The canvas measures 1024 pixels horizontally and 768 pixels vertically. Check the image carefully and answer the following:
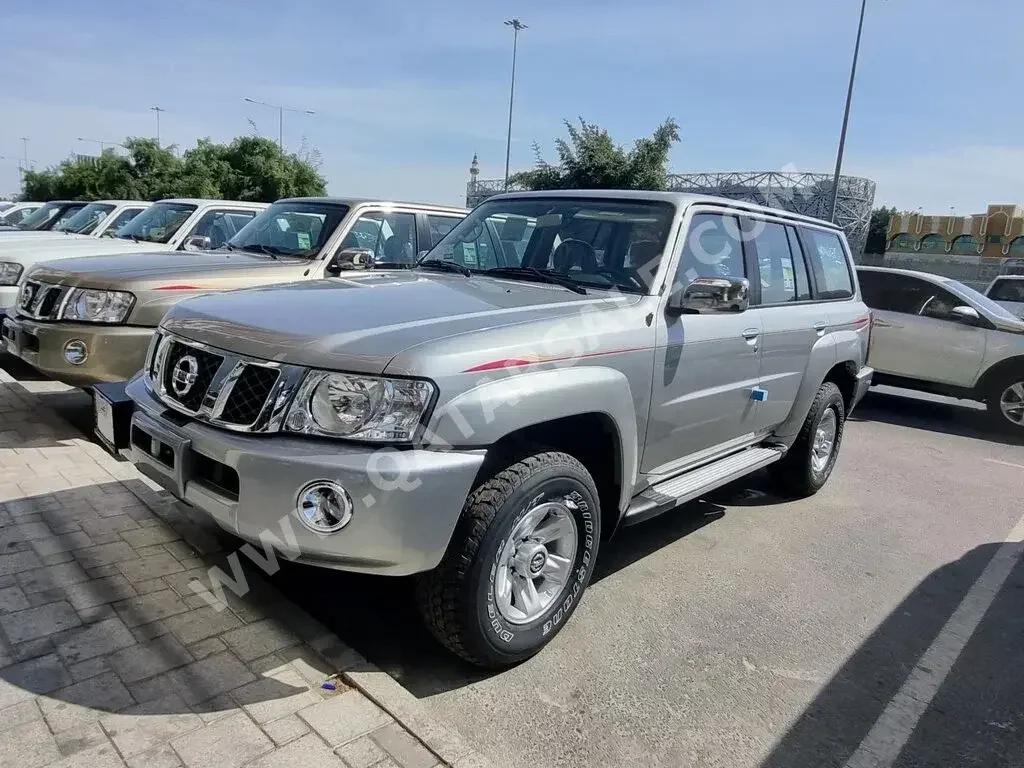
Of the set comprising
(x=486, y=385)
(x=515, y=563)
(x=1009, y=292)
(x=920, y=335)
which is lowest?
(x=515, y=563)

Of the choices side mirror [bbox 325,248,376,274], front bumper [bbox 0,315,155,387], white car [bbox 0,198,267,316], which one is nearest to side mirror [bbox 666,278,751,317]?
side mirror [bbox 325,248,376,274]

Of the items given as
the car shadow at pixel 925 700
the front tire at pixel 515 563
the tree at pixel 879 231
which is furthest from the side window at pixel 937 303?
the tree at pixel 879 231

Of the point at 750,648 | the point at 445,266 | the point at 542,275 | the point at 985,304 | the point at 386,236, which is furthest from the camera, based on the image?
the point at 985,304

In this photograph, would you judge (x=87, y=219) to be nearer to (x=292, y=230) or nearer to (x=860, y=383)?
(x=292, y=230)

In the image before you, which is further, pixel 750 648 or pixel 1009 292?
pixel 1009 292

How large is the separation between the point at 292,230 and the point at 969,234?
61756mm

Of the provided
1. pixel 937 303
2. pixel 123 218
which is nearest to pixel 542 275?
pixel 937 303

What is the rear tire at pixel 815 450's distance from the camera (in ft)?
16.9

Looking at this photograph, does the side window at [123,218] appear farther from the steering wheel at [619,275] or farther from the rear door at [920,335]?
the rear door at [920,335]

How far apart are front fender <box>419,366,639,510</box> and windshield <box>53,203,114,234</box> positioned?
9850 mm

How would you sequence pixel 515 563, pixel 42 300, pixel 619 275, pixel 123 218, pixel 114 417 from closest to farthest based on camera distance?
pixel 515 563, pixel 114 417, pixel 619 275, pixel 42 300, pixel 123 218

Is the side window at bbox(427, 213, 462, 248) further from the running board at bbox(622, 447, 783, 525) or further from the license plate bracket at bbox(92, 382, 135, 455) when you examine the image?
the license plate bracket at bbox(92, 382, 135, 455)

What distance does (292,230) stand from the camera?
6488mm

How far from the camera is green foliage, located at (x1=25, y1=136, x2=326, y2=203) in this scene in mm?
29656
